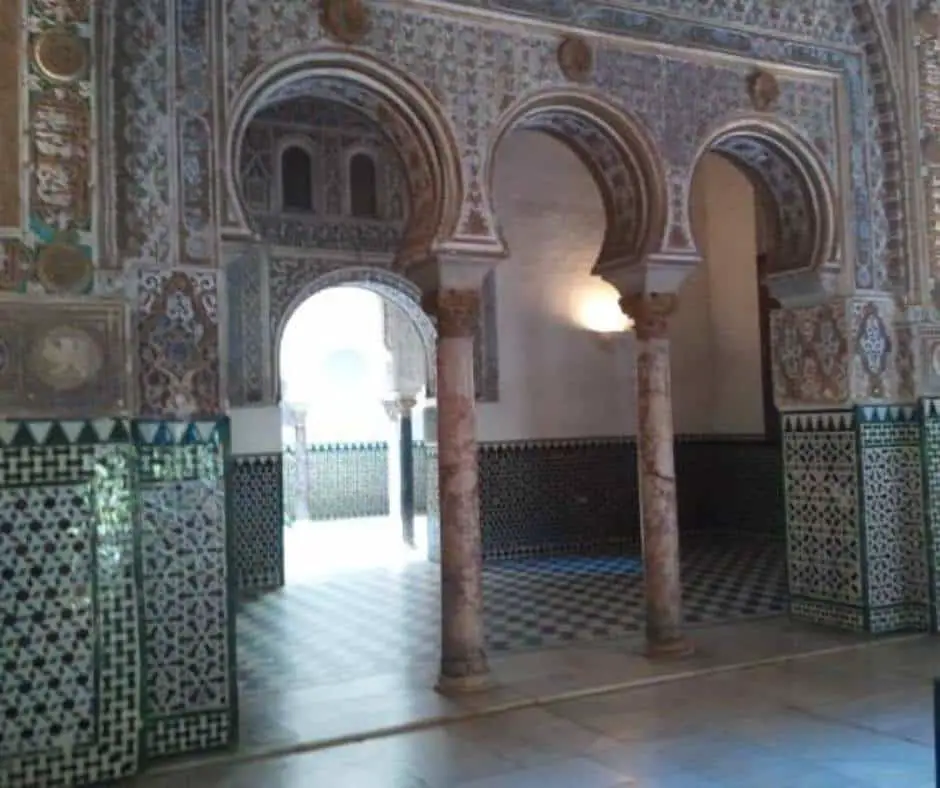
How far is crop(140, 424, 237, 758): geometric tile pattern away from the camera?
13.6ft

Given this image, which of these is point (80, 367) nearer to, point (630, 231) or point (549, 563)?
point (630, 231)

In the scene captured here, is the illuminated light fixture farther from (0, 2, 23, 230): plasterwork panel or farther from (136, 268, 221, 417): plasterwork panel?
(0, 2, 23, 230): plasterwork panel

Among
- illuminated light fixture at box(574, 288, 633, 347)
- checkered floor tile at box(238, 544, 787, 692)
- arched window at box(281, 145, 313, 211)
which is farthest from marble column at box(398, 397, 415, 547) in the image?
arched window at box(281, 145, 313, 211)

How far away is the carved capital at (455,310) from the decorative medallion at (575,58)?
137 centimetres

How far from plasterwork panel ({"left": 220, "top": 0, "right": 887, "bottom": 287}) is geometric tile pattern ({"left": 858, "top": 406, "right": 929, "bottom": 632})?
0.96 m

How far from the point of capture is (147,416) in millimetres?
4199

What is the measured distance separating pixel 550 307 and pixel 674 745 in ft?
21.2

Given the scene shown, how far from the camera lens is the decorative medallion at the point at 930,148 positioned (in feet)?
20.9

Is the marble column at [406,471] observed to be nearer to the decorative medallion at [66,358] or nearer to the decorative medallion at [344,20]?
the decorative medallion at [344,20]

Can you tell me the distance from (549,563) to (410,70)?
18.7ft

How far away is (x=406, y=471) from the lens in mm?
11414

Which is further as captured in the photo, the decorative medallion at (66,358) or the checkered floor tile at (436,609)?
the checkered floor tile at (436,609)

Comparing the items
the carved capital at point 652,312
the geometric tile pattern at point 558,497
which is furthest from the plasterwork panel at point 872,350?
the geometric tile pattern at point 558,497

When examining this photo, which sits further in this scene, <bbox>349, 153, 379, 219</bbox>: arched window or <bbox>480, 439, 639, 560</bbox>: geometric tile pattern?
<bbox>480, 439, 639, 560</bbox>: geometric tile pattern
